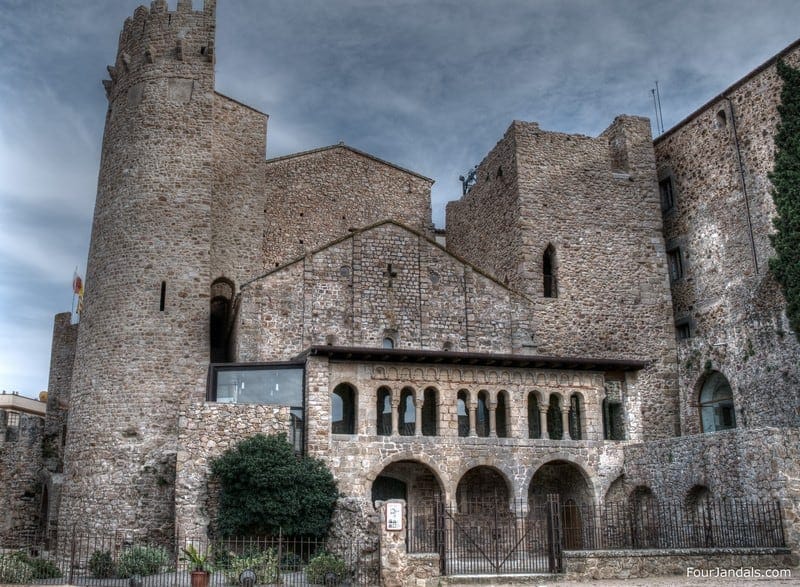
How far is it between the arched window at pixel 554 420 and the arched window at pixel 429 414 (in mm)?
3748

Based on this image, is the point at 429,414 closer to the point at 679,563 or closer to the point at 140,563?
the point at 679,563

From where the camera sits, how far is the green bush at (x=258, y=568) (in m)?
17.3

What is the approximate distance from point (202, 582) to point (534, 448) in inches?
456

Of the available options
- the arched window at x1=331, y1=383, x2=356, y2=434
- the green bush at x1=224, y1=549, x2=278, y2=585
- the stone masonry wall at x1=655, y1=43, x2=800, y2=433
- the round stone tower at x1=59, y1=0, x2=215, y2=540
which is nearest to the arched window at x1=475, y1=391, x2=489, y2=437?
the arched window at x1=331, y1=383, x2=356, y2=434

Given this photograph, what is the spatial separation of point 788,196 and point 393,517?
1692 cm

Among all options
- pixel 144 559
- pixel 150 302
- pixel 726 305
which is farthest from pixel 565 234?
pixel 144 559

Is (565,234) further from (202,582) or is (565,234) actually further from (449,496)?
(202,582)

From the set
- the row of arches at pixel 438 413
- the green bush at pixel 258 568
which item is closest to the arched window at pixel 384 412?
the row of arches at pixel 438 413

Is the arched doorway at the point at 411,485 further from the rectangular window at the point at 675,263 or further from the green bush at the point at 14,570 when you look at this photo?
the rectangular window at the point at 675,263

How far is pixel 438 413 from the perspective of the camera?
23812 millimetres

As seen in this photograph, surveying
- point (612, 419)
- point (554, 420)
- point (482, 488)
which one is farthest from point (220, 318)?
point (612, 419)

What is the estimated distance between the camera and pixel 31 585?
16516 millimetres

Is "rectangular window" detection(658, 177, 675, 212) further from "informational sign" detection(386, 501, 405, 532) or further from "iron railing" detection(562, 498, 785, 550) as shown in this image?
"informational sign" detection(386, 501, 405, 532)

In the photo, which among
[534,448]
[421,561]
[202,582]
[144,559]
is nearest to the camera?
[202,582]
